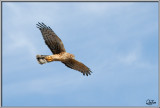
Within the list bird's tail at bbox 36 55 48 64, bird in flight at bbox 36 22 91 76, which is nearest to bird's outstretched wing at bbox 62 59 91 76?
bird in flight at bbox 36 22 91 76

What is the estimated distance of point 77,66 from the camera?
40.5ft

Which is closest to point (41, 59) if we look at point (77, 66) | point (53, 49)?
point (53, 49)

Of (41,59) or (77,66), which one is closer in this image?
(41,59)

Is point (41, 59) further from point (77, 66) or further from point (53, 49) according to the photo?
point (77, 66)

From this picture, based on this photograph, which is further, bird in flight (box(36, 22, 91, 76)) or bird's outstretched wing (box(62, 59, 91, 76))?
bird's outstretched wing (box(62, 59, 91, 76))

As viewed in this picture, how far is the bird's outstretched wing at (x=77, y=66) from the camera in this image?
1194 cm

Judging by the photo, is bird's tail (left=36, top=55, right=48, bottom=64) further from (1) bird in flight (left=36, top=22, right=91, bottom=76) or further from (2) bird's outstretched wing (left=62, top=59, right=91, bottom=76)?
(2) bird's outstretched wing (left=62, top=59, right=91, bottom=76)

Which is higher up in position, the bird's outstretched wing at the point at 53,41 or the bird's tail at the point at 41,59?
the bird's outstretched wing at the point at 53,41

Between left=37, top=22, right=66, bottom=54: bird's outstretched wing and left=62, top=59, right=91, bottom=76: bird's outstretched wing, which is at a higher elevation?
left=37, top=22, right=66, bottom=54: bird's outstretched wing

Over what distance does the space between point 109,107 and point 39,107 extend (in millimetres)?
2215

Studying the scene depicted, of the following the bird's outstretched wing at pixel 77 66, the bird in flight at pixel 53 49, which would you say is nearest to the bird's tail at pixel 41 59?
the bird in flight at pixel 53 49

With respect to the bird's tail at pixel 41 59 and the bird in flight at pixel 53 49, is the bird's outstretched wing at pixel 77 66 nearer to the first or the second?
the bird in flight at pixel 53 49

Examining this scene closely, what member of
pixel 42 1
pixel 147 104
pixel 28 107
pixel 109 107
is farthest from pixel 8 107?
pixel 147 104

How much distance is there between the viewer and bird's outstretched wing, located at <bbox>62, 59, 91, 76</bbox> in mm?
11938
